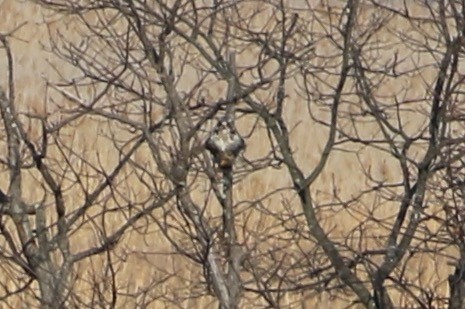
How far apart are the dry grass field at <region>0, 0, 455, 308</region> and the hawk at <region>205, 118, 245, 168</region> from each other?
822 mm

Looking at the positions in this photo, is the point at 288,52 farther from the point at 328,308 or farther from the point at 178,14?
the point at 328,308

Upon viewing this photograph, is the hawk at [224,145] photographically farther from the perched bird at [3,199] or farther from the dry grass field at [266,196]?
the perched bird at [3,199]

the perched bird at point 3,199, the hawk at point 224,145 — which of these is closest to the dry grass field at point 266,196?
the perched bird at point 3,199

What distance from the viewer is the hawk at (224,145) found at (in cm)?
359

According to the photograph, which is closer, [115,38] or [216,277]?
[216,277]

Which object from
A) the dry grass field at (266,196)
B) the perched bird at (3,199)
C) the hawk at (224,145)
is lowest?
the hawk at (224,145)

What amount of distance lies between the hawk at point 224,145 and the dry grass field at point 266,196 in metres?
0.82

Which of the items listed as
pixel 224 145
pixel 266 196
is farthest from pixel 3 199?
pixel 224 145

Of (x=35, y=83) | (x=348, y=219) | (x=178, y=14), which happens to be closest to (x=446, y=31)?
(x=178, y=14)

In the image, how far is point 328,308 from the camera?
6.46 m

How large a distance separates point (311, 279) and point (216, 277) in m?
1.32

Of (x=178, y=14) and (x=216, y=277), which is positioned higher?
(x=178, y=14)

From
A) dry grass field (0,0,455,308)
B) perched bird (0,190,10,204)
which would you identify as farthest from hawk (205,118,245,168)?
perched bird (0,190,10,204)

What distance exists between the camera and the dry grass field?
5195 millimetres
